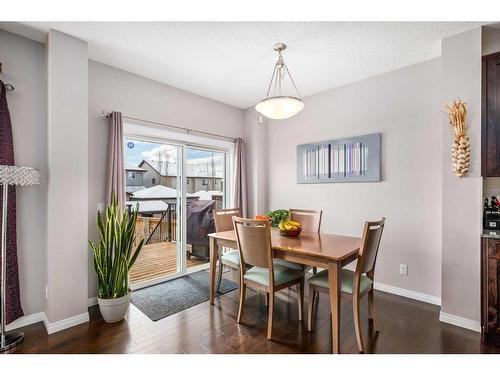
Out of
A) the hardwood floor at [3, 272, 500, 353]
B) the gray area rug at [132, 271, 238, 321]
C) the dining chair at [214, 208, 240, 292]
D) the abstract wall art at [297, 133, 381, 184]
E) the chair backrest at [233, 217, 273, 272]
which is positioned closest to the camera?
the hardwood floor at [3, 272, 500, 353]

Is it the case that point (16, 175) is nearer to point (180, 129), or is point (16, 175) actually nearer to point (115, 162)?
point (115, 162)

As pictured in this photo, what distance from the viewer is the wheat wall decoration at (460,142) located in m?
2.23

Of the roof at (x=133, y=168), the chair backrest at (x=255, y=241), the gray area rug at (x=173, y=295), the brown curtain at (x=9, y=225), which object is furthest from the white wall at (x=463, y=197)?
the brown curtain at (x=9, y=225)

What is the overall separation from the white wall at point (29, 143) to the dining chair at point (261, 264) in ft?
6.34

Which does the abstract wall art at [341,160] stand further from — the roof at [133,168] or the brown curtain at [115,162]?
the brown curtain at [115,162]

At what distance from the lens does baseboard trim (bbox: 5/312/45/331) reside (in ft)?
7.35

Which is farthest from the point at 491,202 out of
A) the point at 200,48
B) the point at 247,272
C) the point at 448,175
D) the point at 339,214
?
the point at 200,48

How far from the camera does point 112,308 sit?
2.33 meters

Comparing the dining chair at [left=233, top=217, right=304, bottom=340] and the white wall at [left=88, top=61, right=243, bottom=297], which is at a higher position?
the white wall at [left=88, top=61, right=243, bottom=297]

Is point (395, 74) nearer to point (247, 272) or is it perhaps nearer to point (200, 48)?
point (200, 48)

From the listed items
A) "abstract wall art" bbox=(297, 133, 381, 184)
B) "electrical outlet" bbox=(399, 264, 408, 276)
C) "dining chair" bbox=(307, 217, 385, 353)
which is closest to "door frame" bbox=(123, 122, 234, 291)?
"abstract wall art" bbox=(297, 133, 381, 184)

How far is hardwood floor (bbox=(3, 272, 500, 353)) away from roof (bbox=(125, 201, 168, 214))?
4.06 ft

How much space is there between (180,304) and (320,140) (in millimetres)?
2857

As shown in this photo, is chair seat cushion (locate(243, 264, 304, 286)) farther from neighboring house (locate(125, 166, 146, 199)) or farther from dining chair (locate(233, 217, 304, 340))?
neighboring house (locate(125, 166, 146, 199))
